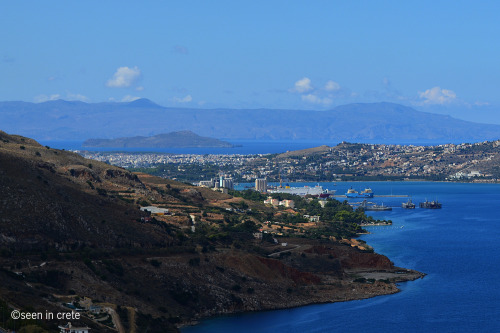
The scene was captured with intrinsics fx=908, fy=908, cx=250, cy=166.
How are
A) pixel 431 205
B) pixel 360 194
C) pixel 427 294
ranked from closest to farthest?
pixel 427 294 < pixel 431 205 < pixel 360 194

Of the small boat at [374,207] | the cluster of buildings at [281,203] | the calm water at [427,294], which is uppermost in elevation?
the cluster of buildings at [281,203]

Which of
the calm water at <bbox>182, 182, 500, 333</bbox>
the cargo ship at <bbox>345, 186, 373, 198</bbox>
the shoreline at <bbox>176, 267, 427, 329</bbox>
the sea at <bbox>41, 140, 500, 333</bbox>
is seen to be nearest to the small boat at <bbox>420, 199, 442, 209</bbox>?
the sea at <bbox>41, 140, 500, 333</bbox>

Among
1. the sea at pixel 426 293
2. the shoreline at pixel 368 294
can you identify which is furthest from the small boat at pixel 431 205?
the shoreline at pixel 368 294

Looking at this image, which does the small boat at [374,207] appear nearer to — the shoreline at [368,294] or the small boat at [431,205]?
the small boat at [431,205]

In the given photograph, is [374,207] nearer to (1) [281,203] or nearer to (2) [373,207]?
(2) [373,207]

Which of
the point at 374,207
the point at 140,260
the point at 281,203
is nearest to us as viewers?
the point at 140,260

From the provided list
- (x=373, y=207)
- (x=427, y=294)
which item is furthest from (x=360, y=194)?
(x=427, y=294)
